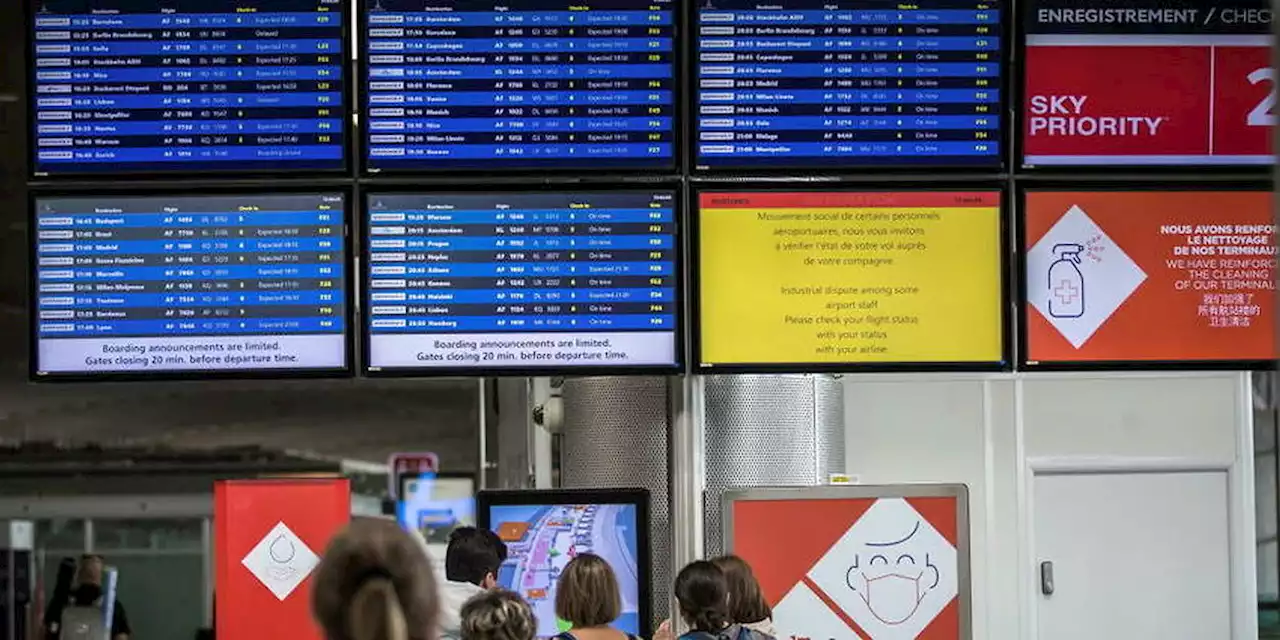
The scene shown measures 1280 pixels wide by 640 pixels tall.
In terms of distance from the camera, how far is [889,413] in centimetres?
752

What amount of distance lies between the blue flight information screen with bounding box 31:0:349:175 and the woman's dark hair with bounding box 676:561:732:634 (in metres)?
1.70

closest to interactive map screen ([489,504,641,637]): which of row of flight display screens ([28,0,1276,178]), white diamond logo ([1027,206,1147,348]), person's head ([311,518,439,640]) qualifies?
row of flight display screens ([28,0,1276,178])

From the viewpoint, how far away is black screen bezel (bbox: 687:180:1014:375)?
5539mm

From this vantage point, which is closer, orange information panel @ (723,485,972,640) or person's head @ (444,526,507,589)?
person's head @ (444,526,507,589)

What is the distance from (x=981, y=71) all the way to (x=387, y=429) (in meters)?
18.2

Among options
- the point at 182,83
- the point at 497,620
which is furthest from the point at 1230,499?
the point at 497,620

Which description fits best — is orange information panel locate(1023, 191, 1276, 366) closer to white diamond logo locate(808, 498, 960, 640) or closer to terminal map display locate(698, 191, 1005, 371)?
terminal map display locate(698, 191, 1005, 371)

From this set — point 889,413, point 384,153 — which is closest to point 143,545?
point 889,413

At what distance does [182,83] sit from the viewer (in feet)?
18.4

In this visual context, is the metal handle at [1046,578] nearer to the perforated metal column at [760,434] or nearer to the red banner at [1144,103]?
the perforated metal column at [760,434]

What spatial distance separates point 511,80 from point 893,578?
1877 mm

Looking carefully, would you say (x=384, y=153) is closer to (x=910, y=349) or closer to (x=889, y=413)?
(x=910, y=349)

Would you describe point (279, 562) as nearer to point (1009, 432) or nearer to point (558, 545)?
point (558, 545)

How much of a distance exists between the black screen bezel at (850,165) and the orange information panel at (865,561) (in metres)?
0.96
